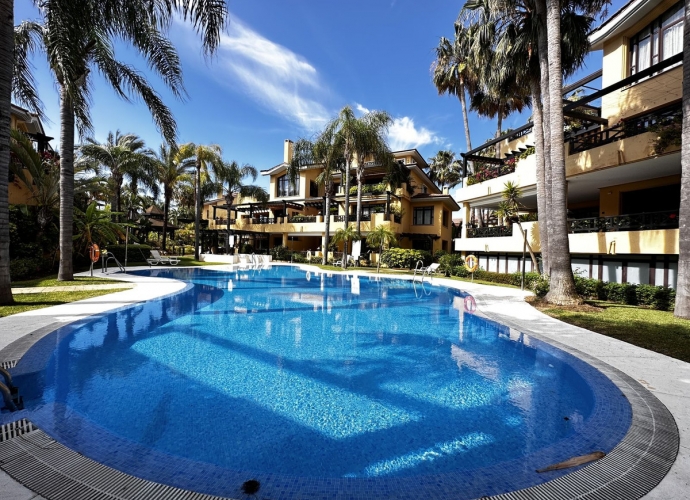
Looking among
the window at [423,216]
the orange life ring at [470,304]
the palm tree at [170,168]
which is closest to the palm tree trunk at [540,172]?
the orange life ring at [470,304]

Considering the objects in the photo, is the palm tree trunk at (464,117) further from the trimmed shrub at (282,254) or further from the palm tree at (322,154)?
the trimmed shrub at (282,254)

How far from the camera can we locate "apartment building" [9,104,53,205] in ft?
54.2

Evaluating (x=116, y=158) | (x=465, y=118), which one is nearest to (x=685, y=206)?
(x=465, y=118)

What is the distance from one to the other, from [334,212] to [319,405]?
100 feet

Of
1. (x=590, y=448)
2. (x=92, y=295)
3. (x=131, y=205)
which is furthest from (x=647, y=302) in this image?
(x=131, y=205)

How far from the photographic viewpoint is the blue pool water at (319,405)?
119 inches

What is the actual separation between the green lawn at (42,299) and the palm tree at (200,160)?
61.4 ft

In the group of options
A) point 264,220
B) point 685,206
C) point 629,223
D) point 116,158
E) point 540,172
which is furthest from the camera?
point 264,220

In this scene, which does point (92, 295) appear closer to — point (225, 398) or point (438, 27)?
point (225, 398)

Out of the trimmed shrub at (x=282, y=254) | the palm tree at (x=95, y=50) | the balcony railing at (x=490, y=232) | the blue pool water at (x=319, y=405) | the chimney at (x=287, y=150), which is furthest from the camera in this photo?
the chimney at (x=287, y=150)

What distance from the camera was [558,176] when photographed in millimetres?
10938

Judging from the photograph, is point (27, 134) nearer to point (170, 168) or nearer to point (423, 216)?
point (170, 168)

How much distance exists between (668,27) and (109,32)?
21585 millimetres

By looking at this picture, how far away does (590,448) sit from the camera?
10.7 feet
